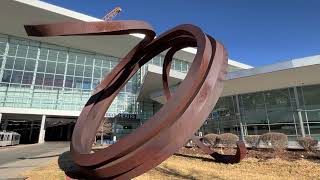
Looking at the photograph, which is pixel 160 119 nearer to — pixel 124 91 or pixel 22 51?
pixel 124 91

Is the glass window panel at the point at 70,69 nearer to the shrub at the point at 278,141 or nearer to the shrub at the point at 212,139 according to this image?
the shrub at the point at 212,139

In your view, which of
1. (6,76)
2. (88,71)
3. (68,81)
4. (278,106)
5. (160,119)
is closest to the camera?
(160,119)

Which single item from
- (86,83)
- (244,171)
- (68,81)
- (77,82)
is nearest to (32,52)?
(68,81)

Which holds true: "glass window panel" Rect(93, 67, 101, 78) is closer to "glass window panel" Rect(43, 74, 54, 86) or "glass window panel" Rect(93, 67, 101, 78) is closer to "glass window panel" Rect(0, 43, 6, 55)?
"glass window panel" Rect(43, 74, 54, 86)

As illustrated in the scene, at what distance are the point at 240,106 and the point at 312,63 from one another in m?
10.6

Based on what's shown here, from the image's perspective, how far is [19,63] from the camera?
132ft

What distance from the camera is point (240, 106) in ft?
98.3

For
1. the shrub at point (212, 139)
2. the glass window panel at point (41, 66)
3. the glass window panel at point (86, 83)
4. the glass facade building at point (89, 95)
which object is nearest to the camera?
the shrub at point (212, 139)

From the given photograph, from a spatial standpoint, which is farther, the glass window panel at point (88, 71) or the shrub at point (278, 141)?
the glass window panel at point (88, 71)

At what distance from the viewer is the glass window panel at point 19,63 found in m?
39.9

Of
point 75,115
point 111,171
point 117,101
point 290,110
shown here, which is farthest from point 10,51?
point 111,171

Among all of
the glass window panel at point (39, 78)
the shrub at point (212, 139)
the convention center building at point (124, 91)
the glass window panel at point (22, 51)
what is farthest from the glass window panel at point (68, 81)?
the shrub at point (212, 139)

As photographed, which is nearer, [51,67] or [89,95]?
[51,67]

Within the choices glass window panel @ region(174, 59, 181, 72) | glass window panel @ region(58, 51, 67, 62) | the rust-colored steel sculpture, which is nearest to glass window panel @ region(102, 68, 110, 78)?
glass window panel @ region(58, 51, 67, 62)
